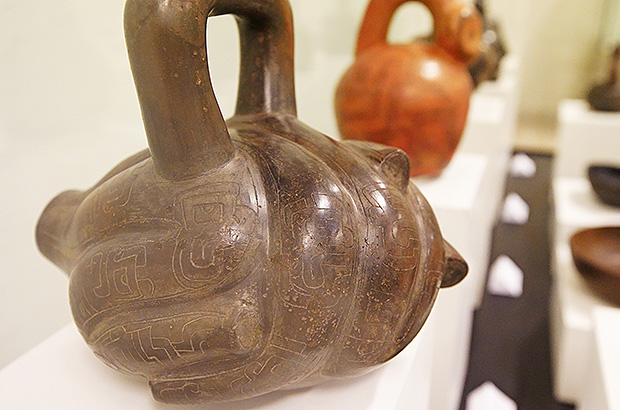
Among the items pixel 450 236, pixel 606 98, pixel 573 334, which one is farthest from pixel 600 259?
pixel 606 98

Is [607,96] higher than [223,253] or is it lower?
lower

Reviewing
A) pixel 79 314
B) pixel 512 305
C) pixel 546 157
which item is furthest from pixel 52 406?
pixel 546 157

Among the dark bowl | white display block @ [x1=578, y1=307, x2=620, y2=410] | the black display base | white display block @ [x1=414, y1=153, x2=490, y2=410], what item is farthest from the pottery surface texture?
the dark bowl

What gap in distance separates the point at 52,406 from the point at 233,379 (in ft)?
0.67

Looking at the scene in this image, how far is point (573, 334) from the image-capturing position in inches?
47.5

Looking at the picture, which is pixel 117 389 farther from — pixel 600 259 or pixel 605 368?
pixel 600 259

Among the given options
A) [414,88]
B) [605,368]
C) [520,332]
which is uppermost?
[414,88]

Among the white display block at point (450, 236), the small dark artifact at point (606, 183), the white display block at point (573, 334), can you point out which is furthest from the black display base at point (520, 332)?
the small dark artifact at point (606, 183)

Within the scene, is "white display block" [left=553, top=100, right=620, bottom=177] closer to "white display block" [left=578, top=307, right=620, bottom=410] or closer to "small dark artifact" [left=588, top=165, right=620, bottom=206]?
"small dark artifact" [left=588, top=165, right=620, bottom=206]

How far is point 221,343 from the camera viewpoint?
0.46 m

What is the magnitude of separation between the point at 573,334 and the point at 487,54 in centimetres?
117

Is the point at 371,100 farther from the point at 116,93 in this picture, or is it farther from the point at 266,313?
the point at 266,313

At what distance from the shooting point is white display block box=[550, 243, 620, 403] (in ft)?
3.94

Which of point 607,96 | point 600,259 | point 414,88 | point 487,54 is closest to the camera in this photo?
point 414,88
